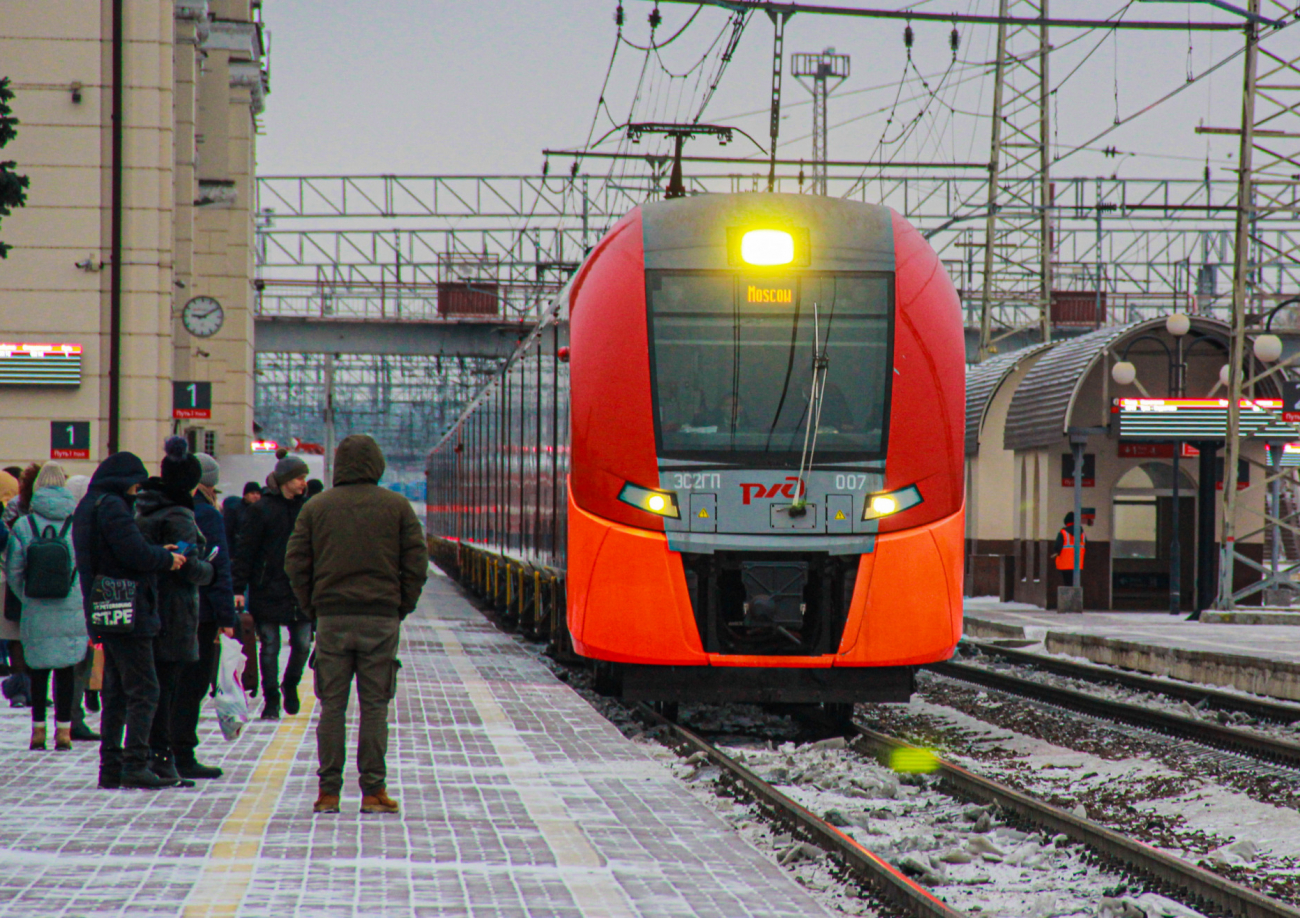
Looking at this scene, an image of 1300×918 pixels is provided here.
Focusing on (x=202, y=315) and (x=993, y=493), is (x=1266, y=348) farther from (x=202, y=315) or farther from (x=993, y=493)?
(x=202, y=315)

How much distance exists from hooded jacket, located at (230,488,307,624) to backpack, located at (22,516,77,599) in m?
1.74

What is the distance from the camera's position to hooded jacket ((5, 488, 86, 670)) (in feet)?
28.2

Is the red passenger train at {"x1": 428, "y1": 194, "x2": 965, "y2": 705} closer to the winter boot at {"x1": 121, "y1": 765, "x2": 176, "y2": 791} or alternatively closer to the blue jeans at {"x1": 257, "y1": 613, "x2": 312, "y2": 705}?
the blue jeans at {"x1": 257, "y1": 613, "x2": 312, "y2": 705}

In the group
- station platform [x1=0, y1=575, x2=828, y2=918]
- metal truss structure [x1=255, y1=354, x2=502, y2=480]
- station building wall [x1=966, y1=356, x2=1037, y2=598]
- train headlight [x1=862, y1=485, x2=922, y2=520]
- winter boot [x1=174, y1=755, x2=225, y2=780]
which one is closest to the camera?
station platform [x1=0, y1=575, x2=828, y2=918]

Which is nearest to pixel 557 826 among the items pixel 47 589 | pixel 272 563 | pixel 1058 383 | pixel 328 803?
pixel 328 803

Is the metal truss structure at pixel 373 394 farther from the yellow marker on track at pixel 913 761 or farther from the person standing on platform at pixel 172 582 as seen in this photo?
the person standing on platform at pixel 172 582

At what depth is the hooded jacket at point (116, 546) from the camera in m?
7.50

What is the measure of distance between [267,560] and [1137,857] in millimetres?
6039

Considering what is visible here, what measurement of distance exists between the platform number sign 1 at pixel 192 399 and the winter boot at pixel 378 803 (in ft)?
56.6

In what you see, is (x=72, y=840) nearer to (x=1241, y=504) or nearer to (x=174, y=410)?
(x=174, y=410)

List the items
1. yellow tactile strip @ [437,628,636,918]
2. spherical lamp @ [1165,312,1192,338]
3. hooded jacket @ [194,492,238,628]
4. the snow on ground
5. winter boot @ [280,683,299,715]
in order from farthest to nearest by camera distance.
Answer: spherical lamp @ [1165,312,1192,338]
winter boot @ [280,683,299,715]
hooded jacket @ [194,492,238,628]
the snow on ground
yellow tactile strip @ [437,628,636,918]

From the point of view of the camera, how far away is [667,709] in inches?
467

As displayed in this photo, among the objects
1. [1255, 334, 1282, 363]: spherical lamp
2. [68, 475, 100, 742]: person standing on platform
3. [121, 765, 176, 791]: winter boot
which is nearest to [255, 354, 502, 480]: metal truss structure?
[1255, 334, 1282, 363]: spherical lamp

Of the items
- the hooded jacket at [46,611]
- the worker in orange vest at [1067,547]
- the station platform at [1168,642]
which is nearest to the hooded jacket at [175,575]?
the hooded jacket at [46,611]
